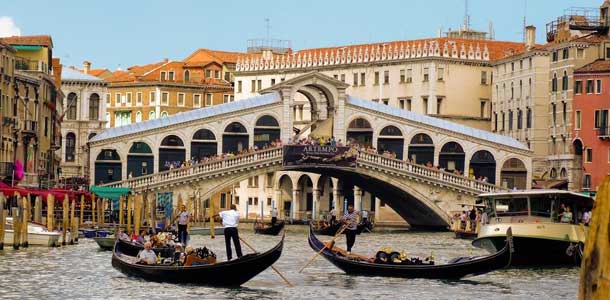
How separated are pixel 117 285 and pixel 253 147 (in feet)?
115

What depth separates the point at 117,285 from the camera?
23656 mm

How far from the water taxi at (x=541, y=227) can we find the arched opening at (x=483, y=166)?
2714 centimetres

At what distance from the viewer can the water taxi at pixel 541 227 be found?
3112cm

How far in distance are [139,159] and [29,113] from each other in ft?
20.5

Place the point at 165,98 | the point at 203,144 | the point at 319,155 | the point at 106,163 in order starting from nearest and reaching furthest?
the point at 319,155
the point at 106,163
the point at 203,144
the point at 165,98

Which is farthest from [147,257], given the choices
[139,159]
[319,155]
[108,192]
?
[139,159]

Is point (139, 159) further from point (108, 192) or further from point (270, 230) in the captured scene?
point (270, 230)

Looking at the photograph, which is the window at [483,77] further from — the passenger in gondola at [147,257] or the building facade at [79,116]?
the passenger in gondola at [147,257]

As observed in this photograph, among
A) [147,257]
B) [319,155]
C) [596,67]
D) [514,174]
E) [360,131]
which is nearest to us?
[147,257]

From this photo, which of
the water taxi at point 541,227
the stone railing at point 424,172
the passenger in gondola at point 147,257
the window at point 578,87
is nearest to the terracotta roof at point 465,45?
the window at point 578,87

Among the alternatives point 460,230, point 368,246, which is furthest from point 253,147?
point 368,246

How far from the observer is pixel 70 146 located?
77.2 meters

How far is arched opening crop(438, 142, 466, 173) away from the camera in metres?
60.5

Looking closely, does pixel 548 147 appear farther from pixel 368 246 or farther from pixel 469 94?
pixel 368 246
